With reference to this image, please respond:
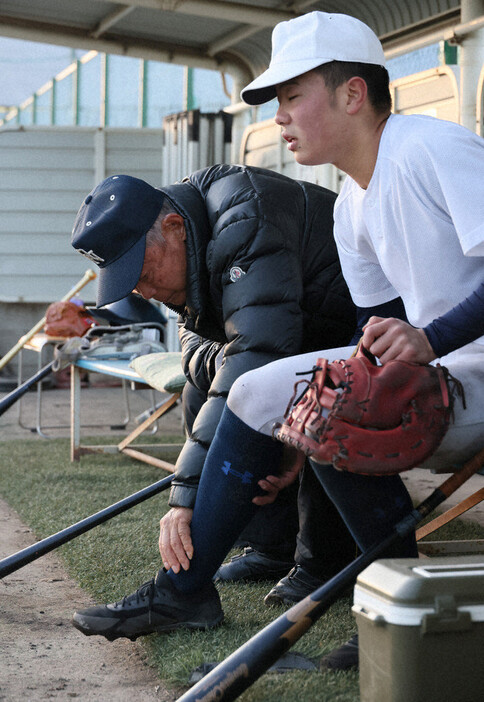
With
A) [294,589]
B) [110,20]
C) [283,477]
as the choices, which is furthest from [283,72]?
[110,20]

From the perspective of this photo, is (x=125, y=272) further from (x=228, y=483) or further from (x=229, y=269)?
(x=228, y=483)

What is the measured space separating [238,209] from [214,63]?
712 cm

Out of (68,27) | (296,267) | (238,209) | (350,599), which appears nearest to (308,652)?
(350,599)

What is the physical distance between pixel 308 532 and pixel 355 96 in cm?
123

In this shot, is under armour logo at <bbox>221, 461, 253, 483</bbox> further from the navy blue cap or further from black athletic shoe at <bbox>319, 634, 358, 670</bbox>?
the navy blue cap

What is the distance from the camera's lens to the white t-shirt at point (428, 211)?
1.74m

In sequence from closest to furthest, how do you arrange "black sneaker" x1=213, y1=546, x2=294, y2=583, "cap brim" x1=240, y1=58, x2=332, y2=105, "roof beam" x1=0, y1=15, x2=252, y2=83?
"cap brim" x1=240, y1=58, x2=332, y2=105 → "black sneaker" x1=213, y1=546, x2=294, y2=583 → "roof beam" x1=0, y1=15, x2=252, y2=83

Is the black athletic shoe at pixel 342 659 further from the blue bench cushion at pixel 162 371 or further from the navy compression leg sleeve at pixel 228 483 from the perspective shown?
the blue bench cushion at pixel 162 371

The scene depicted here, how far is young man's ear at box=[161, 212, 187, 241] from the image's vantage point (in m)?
2.36

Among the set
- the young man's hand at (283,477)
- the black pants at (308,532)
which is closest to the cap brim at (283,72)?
the young man's hand at (283,477)

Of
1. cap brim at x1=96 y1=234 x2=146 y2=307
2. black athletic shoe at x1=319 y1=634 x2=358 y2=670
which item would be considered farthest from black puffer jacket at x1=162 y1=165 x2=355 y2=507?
black athletic shoe at x1=319 y1=634 x2=358 y2=670

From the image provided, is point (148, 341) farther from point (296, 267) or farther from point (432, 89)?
point (296, 267)

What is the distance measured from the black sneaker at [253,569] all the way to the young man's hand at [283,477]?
2.83ft

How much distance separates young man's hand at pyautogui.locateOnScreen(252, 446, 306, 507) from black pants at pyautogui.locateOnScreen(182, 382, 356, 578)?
558mm
